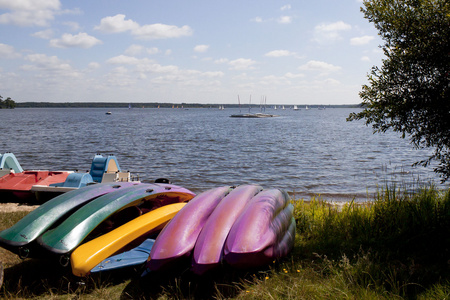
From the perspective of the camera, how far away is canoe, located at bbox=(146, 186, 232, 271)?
13.5 ft

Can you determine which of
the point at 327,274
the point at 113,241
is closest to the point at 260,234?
the point at 327,274

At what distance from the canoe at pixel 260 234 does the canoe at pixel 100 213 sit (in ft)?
5.46

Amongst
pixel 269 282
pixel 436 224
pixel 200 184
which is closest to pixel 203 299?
pixel 269 282

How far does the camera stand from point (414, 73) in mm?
5629

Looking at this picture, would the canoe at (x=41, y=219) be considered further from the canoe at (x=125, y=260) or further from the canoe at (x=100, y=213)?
the canoe at (x=125, y=260)

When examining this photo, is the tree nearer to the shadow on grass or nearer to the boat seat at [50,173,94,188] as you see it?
the shadow on grass

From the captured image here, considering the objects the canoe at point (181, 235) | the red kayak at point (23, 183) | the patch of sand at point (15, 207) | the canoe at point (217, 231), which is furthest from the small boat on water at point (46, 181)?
the canoe at point (217, 231)

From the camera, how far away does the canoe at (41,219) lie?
441 cm

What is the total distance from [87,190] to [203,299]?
8.47 feet

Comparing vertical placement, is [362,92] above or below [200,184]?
above

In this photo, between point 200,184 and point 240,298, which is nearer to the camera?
point 240,298

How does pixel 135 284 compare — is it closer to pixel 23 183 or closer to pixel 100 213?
pixel 100 213

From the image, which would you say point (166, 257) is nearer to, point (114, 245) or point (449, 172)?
point (114, 245)

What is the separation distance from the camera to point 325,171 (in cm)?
2009
